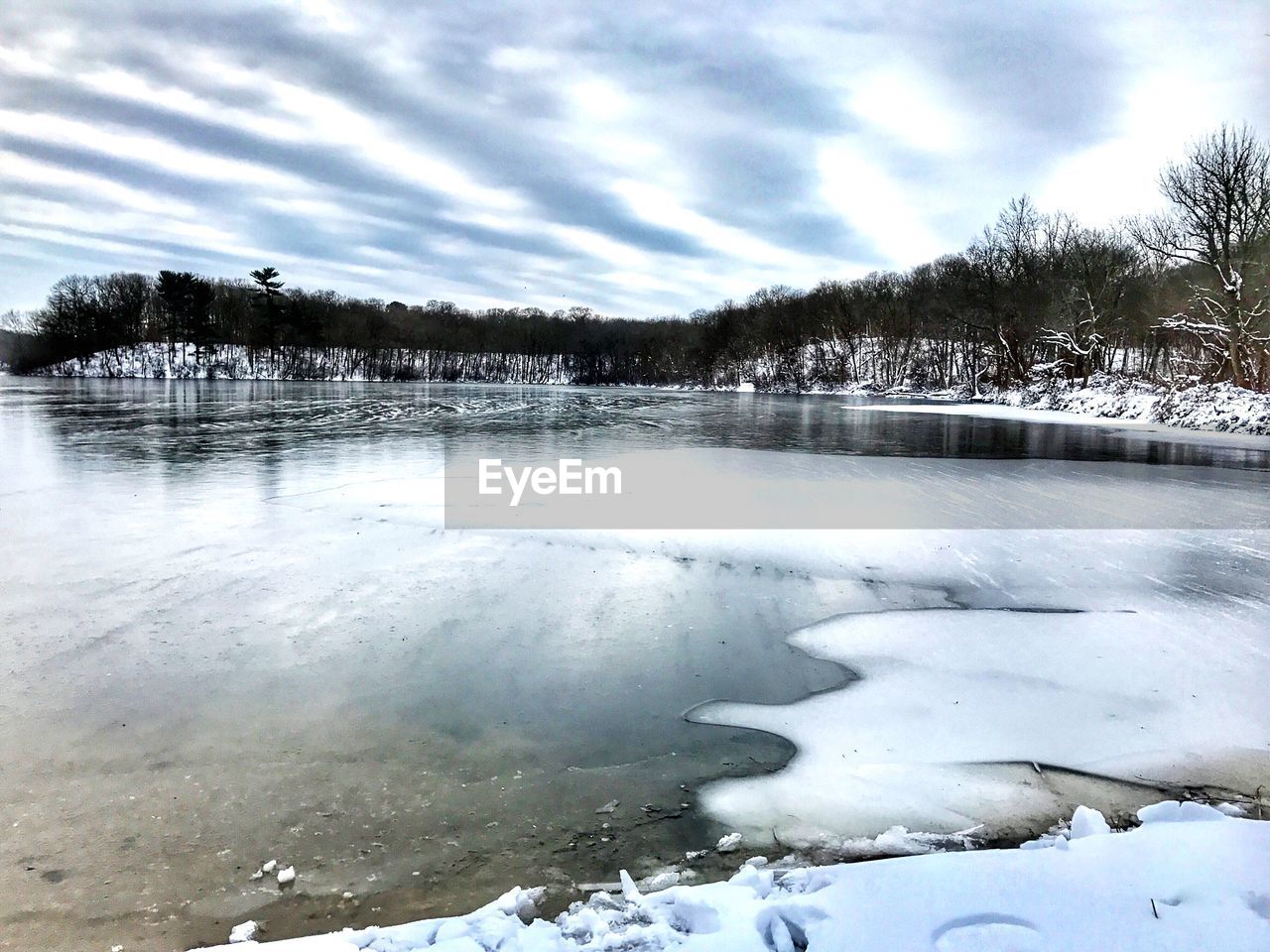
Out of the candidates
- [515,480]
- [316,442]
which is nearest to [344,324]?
[316,442]

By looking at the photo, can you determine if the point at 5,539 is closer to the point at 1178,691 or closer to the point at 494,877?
the point at 494,877

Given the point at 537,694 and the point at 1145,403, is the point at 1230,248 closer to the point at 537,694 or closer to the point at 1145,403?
the point at 1145,403

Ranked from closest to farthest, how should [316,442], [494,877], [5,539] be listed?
1. [494,877]
2. [5,539]
3. [316,442]

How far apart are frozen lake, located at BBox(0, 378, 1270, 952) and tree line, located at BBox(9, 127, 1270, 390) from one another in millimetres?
23839

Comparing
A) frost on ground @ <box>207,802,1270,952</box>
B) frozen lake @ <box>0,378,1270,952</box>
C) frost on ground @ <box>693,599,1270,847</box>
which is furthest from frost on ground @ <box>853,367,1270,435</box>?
frost on ground @ <box>207,802,1270,952</box>

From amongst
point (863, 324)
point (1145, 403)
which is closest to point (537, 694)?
point (1145, 403)

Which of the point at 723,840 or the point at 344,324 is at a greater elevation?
the point at 344,324

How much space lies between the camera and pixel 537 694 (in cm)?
388

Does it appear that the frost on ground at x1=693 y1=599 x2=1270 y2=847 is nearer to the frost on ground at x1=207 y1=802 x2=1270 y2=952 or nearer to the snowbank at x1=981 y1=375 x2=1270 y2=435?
the frost on ground at x1=207 y1=802 x2=1270 y2=952

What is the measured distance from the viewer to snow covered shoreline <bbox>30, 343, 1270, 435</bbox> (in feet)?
70.9

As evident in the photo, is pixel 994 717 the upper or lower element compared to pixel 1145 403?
lower

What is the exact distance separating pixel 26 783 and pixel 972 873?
363 cm

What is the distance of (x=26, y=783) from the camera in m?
2.98

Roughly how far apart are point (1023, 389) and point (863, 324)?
4297 cm
